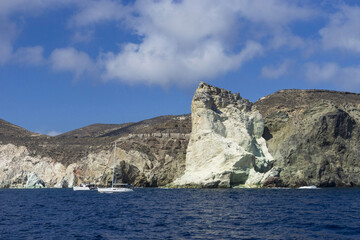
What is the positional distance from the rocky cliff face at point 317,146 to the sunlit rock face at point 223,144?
3.97 meters

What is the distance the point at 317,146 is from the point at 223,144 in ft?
59.6

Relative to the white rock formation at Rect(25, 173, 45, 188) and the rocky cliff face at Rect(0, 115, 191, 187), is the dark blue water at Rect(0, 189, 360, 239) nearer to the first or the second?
the rocky cliff face at Rect(0, 115, 191, 187)

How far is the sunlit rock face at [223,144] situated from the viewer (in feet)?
234

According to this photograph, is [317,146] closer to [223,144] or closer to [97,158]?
[223,144]

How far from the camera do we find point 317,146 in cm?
7488

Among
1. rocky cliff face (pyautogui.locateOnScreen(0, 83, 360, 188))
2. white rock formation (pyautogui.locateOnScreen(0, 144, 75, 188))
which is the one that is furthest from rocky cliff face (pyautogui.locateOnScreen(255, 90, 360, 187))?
white rock formation (pyautogui.locateOnScreen(0, 144, 75, 188))

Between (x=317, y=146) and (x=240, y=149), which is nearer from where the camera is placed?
(x=240, y=149)

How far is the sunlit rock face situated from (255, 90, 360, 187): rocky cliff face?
3.97 m

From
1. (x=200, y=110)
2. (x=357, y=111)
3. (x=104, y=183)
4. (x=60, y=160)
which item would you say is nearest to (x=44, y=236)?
(x=200, y=110)

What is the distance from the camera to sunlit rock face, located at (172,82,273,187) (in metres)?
Answer: 71.2

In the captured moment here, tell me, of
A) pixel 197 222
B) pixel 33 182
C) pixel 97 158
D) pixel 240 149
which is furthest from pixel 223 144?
pixel 33 182

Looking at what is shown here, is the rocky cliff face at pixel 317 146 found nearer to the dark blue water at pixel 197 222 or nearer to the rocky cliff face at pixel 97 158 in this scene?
the rocky cliff face at pixel 97 158

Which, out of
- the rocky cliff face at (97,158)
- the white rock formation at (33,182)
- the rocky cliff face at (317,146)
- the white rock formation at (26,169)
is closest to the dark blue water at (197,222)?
the rocky cliff face at (317,146)

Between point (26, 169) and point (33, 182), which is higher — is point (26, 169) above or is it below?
above
